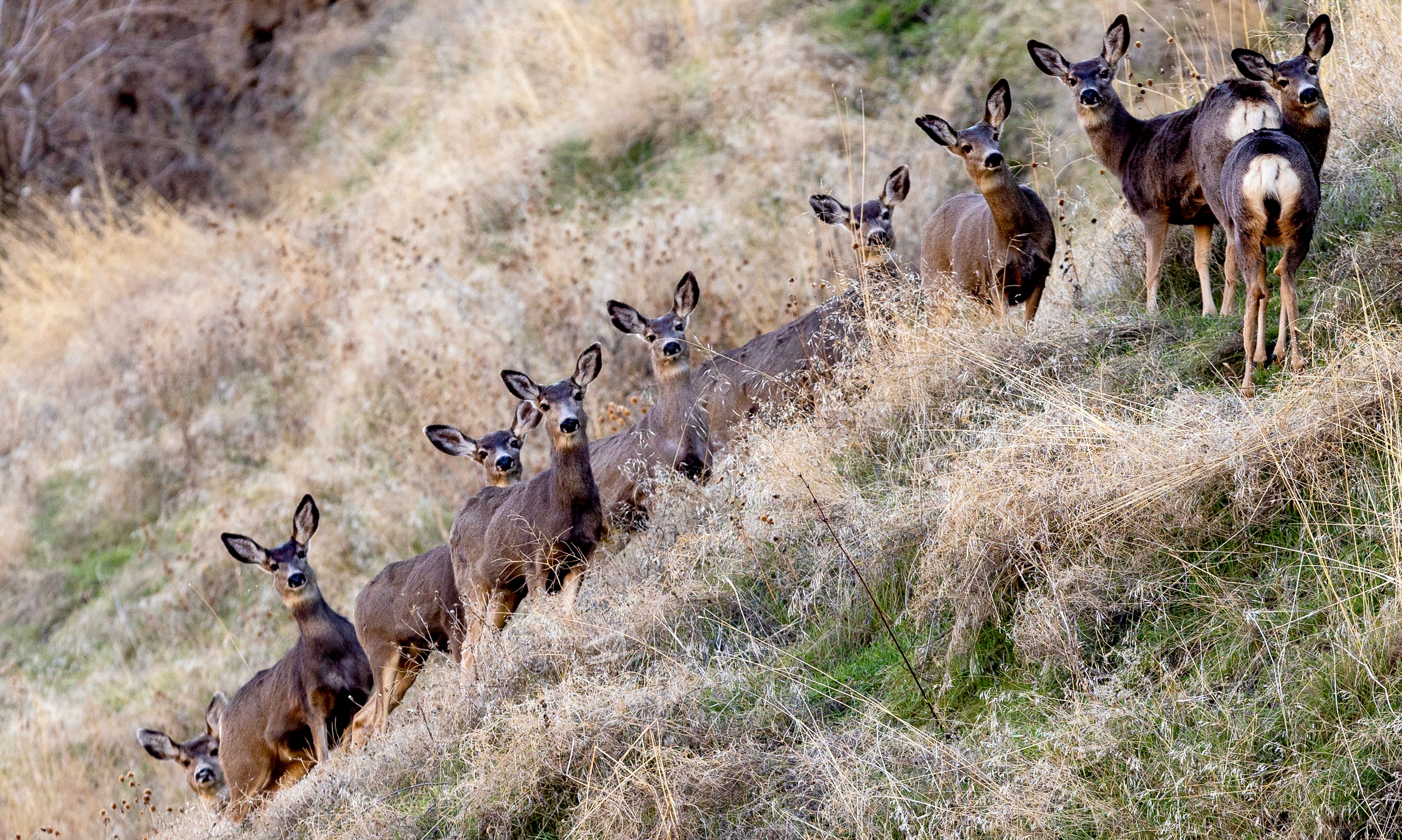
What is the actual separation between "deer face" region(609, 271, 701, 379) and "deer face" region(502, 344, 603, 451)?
1.30ft

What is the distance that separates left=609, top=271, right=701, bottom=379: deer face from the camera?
8992 mm

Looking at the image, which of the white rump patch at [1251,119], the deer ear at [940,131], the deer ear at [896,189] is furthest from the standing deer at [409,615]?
the white rump patch at [1251,119]

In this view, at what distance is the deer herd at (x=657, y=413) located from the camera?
7523mm

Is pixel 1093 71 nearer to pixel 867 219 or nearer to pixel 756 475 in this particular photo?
pixel 867 219

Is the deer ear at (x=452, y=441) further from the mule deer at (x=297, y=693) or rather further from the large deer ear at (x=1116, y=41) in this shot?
the large deer ear at (x=1116, y=41)

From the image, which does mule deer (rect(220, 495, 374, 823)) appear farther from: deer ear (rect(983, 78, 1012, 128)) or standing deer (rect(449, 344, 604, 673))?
deer ear (rect(983, 78, 1012, 128))

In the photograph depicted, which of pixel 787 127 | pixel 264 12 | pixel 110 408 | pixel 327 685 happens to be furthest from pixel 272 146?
pixel 327 685

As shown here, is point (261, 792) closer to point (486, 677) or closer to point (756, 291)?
point (486, 677)

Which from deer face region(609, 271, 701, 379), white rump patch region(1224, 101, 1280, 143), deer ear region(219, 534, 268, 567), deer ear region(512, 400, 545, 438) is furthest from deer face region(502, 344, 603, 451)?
white rump patch region(1224, 101, 1280, 143)

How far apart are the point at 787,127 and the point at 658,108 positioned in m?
2.18

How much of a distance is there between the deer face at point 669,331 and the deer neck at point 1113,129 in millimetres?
2441

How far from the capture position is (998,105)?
8633 millimetres

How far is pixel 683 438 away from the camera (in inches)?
345

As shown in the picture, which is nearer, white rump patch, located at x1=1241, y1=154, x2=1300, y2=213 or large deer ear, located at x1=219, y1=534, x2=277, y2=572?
white rump patch, located at x1=1241, y1=154, x2=1300, y2=213
